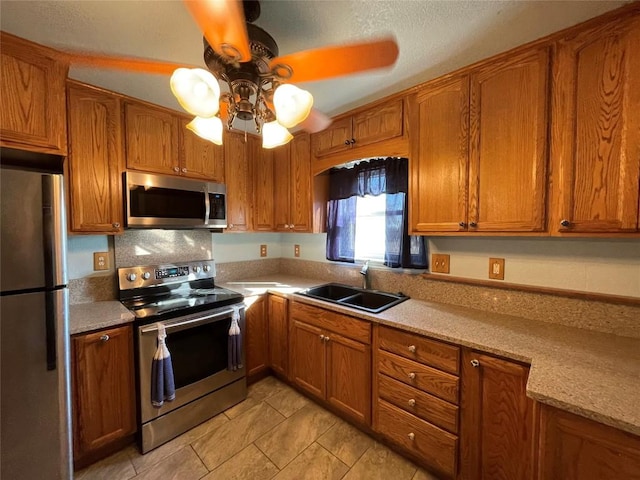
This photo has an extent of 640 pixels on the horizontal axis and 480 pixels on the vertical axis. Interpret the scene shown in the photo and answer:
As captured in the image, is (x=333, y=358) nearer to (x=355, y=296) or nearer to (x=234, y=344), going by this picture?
(x=355, y=296)

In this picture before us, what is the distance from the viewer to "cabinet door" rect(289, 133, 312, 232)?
7.86 feet

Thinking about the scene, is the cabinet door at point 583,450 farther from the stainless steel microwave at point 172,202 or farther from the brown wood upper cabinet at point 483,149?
the stainless steel microwave at point 172,202

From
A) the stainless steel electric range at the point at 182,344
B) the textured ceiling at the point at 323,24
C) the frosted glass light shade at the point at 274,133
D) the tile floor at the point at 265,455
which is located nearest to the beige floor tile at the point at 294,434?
the tile floor at the point at 265,455

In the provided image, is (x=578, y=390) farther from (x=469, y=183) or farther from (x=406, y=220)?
(x=406, y=220)

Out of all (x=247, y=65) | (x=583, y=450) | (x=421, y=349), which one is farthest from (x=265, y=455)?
(x=247, y=65)

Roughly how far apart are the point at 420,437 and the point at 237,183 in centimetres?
234

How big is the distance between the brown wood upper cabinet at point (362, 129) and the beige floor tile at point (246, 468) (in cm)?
218

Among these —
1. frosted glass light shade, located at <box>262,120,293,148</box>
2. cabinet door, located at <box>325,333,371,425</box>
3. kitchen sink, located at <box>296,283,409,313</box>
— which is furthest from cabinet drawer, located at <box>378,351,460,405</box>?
frosted glass light shade, located at <box>262,120,293,148</box>

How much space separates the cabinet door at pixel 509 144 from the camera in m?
1.30

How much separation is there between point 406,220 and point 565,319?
3.59 ft

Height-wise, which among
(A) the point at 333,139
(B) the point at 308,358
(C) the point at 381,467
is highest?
(A) the point at 333,139

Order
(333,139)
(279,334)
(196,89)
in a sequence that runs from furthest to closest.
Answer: (279,334) → (333,139) → (196,89)

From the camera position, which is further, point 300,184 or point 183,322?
point 300,184

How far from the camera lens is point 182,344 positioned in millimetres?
1805
